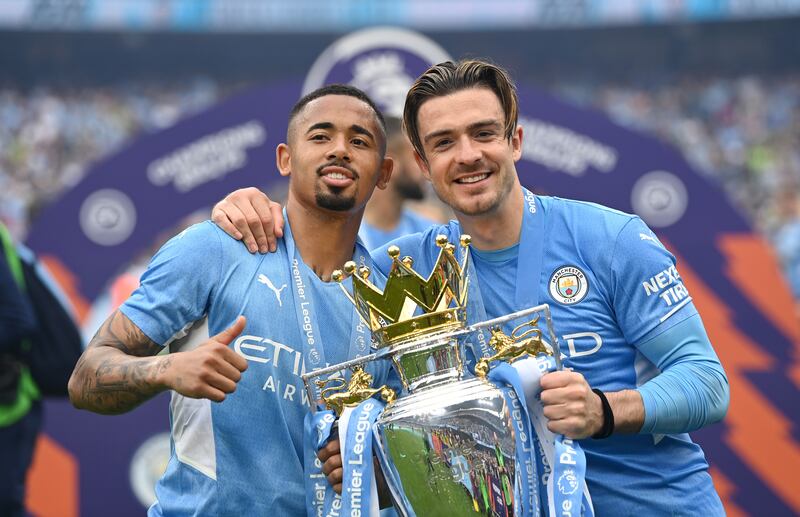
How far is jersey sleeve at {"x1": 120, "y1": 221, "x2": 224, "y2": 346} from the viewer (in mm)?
2707

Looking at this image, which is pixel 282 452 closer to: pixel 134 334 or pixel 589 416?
pixel 134 334

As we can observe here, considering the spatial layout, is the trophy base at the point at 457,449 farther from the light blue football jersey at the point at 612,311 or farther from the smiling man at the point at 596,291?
the light blue football jersey at the point at 612,311

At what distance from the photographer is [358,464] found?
2516 mm

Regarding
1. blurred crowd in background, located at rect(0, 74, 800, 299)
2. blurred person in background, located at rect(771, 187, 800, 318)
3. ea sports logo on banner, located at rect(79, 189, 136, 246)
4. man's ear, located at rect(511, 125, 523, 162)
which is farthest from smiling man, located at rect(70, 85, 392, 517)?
blurred crowd in background, located at rect(0, 74, 800, 299)

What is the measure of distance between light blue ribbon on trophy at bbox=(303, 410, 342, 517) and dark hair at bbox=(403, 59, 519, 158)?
80cm

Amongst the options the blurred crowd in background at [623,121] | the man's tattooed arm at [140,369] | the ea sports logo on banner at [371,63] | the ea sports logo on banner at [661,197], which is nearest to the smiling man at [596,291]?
the man's tattooed arm at [140,369]

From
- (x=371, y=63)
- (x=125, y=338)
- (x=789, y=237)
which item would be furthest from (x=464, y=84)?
(x=789, y=237)

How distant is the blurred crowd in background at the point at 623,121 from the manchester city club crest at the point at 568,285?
16.3 m

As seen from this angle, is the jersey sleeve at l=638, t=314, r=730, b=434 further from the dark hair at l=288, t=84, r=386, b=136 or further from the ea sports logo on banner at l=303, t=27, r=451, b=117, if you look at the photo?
the ea sports logo on banner at l=303, t=27, r=451, b=117

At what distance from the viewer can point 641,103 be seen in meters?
24.2

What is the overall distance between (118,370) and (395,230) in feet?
10.7

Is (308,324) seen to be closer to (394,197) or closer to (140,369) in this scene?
(140,369)

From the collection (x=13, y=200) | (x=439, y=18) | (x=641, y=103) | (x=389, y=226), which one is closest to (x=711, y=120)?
(x=641, y=103)

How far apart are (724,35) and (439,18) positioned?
6.74 m
